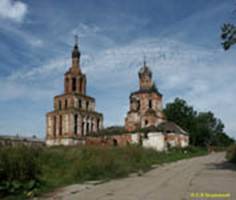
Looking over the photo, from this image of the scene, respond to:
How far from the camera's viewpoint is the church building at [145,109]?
185 feet

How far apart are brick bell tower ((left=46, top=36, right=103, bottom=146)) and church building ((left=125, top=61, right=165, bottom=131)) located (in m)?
8.90

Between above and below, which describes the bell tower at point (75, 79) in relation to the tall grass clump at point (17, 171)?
above

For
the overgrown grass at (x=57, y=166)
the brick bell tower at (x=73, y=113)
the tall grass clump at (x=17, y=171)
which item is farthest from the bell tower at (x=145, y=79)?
the tall grass clump at (x=17, y=171)

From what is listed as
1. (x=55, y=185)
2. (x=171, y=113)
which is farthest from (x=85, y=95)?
(x=55, y=185)

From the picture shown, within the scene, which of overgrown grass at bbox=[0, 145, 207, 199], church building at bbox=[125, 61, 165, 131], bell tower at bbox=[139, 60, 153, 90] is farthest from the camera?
bell tower at bbox=[139, 60, 153, 90]

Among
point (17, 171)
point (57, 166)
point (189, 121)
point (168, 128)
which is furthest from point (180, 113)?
point (17, 171)

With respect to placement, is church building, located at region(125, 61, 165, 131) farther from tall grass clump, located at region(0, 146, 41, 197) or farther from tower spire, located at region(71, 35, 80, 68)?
tall grass clump, located at region(0, 146, 41, 197)

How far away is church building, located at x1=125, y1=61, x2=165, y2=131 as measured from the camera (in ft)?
185

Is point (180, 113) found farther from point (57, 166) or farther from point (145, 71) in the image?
point (57, 166)

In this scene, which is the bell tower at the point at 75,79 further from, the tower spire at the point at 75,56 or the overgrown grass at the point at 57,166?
the overgrown grass at the point at 57,166

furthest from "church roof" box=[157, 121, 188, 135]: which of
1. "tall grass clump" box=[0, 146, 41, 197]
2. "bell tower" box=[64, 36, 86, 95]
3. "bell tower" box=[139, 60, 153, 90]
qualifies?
"tall grass clump" box=[0, 146, 41, 197]

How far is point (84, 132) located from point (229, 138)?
62174 millimetres

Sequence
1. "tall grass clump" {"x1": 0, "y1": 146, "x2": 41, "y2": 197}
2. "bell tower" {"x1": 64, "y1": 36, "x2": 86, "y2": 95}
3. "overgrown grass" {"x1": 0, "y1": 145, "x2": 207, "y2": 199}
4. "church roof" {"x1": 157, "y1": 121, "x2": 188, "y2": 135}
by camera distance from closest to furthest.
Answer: "tall grass clump" {"x1": 0, "y1": 146, "x2": 41, "y2": 197} < "overgrown grass" {"x1": 0, "y1": 145, "x2": 207, "y2": 199} < "church roof" {"x1": 157, "y1": 121, "x2": 188, "y2": 135} < "bell tower" {"x1": 64, "y1": 36, "x2": 86, "y2": 95}

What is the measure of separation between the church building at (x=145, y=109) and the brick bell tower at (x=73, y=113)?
29.2 feet
